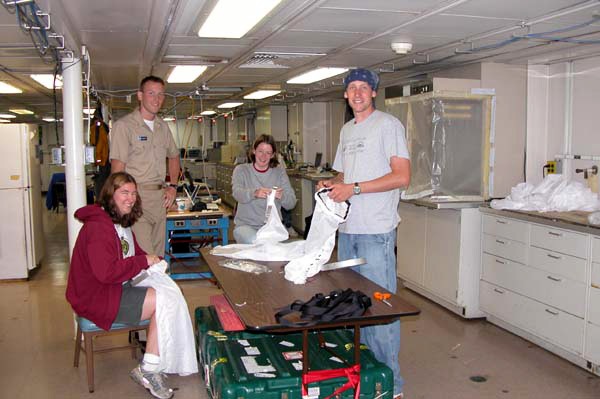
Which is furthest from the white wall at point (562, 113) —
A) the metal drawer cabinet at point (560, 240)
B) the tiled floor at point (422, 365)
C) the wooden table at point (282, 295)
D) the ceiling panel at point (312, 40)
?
the wooden table at point (282, 295)

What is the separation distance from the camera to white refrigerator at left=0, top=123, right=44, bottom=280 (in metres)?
5.96

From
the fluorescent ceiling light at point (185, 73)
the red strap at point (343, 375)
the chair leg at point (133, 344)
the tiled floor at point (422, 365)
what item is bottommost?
the tiled floor at point (422, 365)

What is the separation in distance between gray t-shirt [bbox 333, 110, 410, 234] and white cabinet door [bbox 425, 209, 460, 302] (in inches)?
74.2

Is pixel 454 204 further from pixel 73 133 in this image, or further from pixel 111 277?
pixel 73 133

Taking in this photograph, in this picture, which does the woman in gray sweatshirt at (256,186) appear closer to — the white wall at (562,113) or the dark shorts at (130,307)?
the dark shorts at (130,307)

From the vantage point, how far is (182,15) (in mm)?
3504

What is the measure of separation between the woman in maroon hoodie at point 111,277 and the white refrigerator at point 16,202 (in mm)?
3310

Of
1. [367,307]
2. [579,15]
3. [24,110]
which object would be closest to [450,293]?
[579,15]

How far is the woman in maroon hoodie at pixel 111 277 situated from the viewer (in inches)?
120

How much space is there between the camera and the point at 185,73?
20.8ft

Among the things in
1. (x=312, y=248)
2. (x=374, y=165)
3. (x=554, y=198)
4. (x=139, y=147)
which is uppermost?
(x=139, y=147)

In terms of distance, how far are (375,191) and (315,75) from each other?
3.94 m

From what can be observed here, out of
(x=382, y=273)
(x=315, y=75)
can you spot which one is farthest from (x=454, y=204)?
(x=315, y=75)

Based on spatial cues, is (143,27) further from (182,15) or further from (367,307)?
(367,307)
